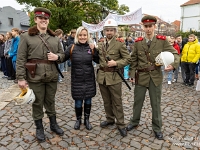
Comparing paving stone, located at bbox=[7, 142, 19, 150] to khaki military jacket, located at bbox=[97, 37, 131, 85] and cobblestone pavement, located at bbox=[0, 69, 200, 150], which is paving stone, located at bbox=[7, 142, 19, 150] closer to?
cobblestone pavement, located at bbox=[0, 69, 200, 150]

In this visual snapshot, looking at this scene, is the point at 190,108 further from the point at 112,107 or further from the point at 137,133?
the point at 112,107

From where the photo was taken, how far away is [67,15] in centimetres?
1784

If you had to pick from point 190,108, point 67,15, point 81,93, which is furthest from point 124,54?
point 67,15

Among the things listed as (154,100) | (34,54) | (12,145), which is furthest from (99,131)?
(34,54)

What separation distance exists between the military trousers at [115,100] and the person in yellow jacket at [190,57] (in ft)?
16.0

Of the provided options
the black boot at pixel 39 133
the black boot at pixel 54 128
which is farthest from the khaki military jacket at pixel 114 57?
the black boot at pixel 39 133

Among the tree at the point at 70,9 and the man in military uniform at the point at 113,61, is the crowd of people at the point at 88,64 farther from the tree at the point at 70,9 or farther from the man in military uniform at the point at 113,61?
the tree at the point at 70,9

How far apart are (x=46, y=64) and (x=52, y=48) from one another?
31 cm

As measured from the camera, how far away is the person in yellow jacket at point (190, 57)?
705 cm

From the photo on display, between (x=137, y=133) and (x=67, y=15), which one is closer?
(x=137, y=133)

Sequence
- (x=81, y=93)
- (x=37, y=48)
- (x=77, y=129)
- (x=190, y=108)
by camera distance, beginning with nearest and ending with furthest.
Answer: (x=37, y=48)
(x=81, y=93)
(x=77, y=129)
(x=190, y=108)

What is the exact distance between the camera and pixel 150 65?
340 cm

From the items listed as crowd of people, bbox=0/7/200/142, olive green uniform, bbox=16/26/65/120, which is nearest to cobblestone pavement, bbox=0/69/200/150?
crowd of people, bbox=0/7/200/142

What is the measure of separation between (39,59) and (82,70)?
0.78 meters
